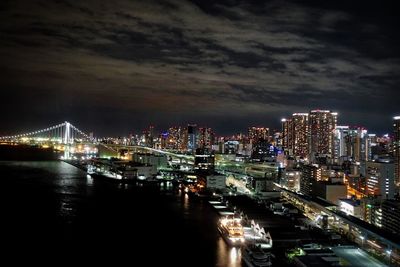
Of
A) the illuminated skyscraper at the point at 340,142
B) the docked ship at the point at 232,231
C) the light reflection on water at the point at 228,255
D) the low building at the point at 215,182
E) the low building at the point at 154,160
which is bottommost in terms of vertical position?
the light reflection on water at the point at 228,255

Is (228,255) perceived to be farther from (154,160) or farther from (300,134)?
(300,134)

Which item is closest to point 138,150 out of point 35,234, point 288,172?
point 288,172

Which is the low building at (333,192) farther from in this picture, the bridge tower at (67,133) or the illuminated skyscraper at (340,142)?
the bridge tower at (67,133)

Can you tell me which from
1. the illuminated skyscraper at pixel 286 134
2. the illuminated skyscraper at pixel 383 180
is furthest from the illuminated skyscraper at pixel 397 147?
the illuminated skyscraper at pixel 286 134

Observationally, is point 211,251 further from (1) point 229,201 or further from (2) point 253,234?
(1) point 229,201

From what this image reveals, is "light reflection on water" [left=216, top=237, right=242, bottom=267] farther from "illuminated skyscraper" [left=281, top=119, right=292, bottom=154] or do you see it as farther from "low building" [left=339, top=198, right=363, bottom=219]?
"illuminated skyscraper" [left=281, top=119, right=292, bottom=154]

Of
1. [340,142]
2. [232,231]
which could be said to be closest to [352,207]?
[232,231]
